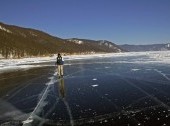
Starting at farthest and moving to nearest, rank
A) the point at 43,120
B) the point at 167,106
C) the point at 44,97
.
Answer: the point at 44,97 < the point at 167,106 < the point at 43,120

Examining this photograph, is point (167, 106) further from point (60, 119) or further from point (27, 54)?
point (27, 54)

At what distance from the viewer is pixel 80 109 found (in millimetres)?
9273

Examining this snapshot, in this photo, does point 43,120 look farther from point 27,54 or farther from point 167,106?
point 27,54

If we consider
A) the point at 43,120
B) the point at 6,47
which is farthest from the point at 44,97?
the point at 6,47

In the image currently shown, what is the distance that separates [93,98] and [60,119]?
10.8 ft

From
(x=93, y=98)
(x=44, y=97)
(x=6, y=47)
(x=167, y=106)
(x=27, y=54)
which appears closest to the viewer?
(x=167, y=106)

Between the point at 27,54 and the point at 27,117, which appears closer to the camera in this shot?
the point at 27,117

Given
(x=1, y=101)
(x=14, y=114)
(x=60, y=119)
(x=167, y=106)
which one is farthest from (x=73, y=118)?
(x=1, y=101)

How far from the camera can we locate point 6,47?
11756 cm

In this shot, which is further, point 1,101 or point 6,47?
point 6,47

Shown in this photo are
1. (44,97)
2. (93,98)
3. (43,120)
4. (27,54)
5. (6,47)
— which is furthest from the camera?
(27,54)

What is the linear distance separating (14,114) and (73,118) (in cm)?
214

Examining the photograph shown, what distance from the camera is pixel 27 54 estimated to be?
12775 cm

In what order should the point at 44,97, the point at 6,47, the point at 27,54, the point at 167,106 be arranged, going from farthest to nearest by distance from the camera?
the point at 27,54, the point at 6,47, the point at 44,97, the point at 167,106
